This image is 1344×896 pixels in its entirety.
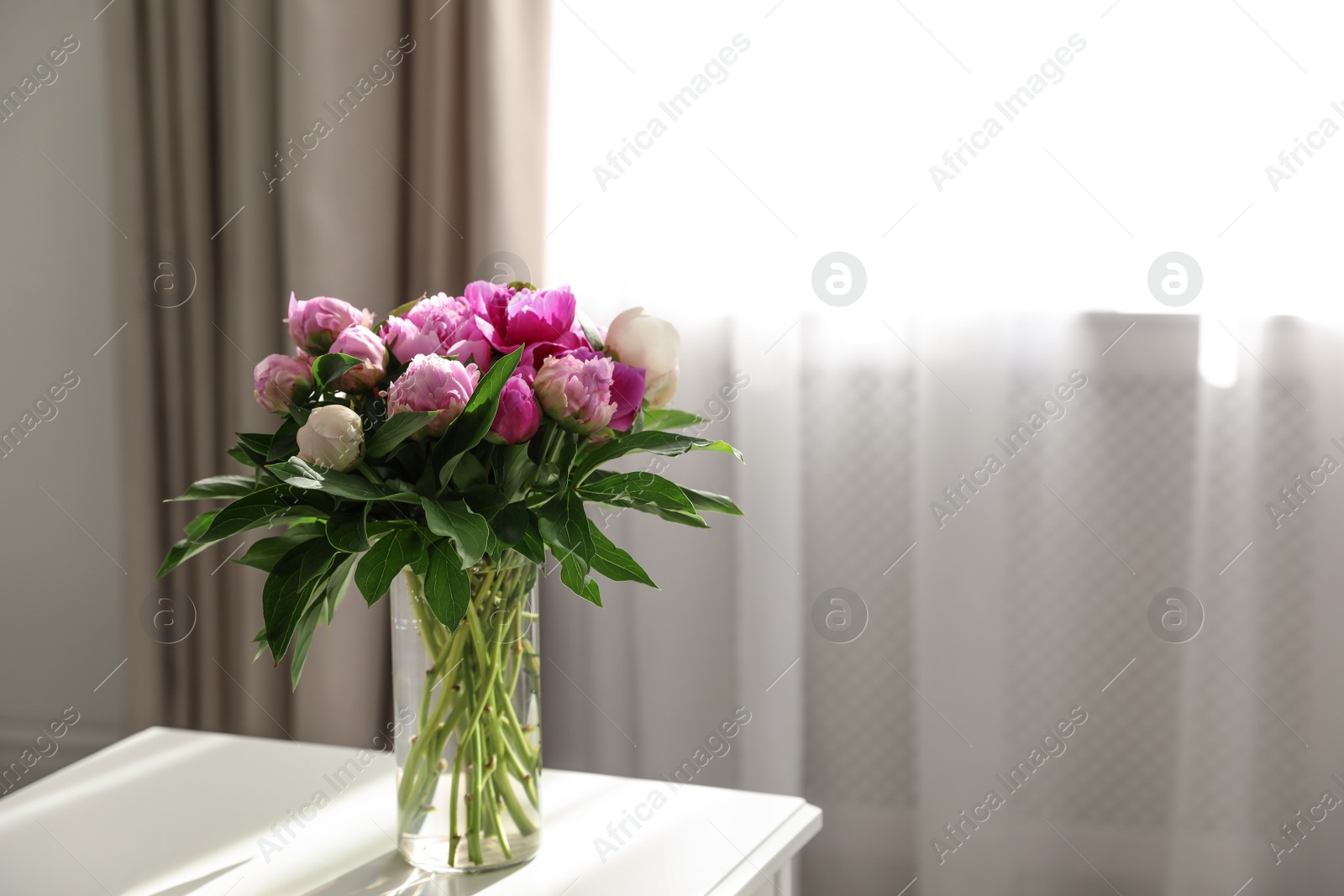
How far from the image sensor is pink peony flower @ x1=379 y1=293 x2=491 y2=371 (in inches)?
29.4

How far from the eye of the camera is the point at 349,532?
691 mm

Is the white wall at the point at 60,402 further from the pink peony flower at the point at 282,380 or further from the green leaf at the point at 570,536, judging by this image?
the green leaf at the point at 570,536

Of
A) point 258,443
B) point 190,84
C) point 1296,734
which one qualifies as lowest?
point 1296,734

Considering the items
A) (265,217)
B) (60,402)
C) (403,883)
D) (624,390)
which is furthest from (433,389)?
(60,402)

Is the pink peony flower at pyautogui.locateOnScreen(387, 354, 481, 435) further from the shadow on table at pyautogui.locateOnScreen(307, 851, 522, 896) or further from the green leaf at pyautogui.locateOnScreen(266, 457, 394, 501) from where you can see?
the shadow on table at pyautogui.locateOnScreen(307, 851, 522, 896)

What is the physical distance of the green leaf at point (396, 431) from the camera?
680 millimetres

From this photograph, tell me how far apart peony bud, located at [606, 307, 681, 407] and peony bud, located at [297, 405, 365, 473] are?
201 millimetres

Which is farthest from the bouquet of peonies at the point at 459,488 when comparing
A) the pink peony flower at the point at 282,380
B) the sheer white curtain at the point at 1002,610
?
the sheer white curtain at the point at 1002,610

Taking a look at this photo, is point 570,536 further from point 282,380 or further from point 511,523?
point 282,380

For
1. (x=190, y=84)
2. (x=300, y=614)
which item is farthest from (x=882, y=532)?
(x=190, y=84)

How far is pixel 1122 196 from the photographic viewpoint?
1.60 meters

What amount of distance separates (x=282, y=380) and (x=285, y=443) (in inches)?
1.7

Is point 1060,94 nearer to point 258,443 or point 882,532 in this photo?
point 882,532

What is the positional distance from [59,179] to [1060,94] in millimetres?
1870
